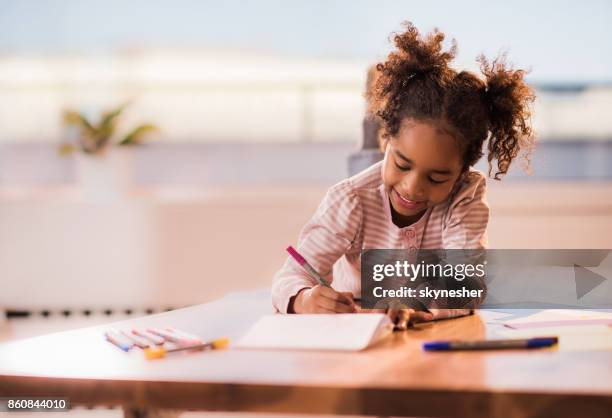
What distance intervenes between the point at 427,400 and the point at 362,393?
45 mm

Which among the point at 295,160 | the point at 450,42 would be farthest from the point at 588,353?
the point at 295,160

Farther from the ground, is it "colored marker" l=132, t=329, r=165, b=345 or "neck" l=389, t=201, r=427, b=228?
"neck" l=389, t=201, r=427, b=228

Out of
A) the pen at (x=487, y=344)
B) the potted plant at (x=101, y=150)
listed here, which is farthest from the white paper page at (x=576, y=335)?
the potted plant at (x=101, y=150)

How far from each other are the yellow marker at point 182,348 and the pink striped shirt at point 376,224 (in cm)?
34

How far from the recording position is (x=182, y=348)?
624mm

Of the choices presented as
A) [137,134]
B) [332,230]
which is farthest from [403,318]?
[137,134]

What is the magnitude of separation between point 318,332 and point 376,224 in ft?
1.44

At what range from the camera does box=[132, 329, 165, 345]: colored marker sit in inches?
25.5

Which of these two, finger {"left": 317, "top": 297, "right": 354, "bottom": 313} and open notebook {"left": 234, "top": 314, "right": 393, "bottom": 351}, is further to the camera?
finger {"left": 317, "top": 297, "right": 354, "bottom": 313}

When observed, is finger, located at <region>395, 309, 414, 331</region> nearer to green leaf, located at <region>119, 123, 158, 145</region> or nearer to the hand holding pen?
the hand holding pen

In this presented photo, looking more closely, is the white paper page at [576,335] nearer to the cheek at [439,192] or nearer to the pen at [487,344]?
the pen at [487,344]

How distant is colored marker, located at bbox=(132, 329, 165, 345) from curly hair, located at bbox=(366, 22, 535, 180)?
48 centimetres

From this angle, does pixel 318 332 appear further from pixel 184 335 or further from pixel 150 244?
pixel 150 244

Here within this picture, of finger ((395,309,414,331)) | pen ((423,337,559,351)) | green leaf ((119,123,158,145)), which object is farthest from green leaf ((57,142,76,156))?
pen ((423,337,559,351))
